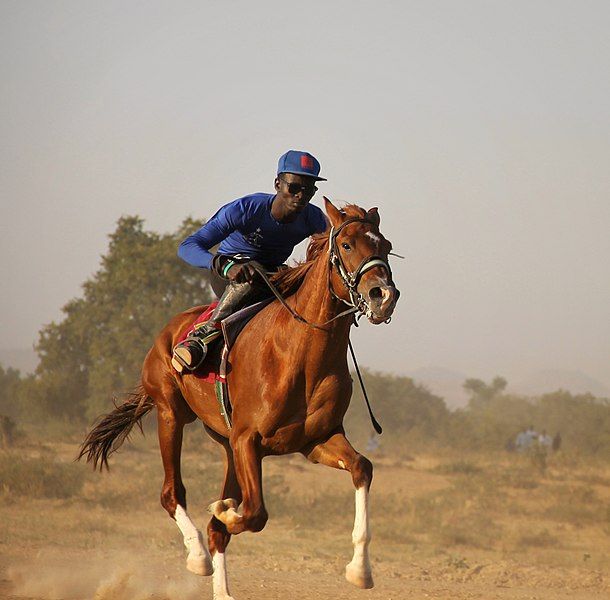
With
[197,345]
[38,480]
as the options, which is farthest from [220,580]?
[38,480]

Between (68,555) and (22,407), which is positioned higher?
(22,407)

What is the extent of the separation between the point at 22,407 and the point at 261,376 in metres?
29.4

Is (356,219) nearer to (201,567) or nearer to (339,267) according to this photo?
(339,267)

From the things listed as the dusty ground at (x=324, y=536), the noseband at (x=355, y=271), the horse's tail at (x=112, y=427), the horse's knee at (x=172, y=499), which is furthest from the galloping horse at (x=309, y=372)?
the dusty ground at (x=324, y=536)

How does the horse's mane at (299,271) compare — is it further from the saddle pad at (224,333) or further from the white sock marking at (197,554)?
the white sock marking at (197,554)

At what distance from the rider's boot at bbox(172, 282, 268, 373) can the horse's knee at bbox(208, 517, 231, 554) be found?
4.02 ft

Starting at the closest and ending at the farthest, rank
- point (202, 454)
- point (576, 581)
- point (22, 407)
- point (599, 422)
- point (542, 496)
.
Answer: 1. point (576, 581)
2. point (542, 496)
3. point (202, 454)
4. point (22, 407)
5. point (599, 422)

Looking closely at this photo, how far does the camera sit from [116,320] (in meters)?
33.0

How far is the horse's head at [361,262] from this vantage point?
6.21 meters

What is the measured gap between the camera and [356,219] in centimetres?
674

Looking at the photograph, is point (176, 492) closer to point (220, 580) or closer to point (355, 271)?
point (220, 580)

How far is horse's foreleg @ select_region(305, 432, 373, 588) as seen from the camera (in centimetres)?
701

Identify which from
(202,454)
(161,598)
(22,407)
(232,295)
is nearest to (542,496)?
(202,454)

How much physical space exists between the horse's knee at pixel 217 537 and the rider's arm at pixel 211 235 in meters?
2.00
